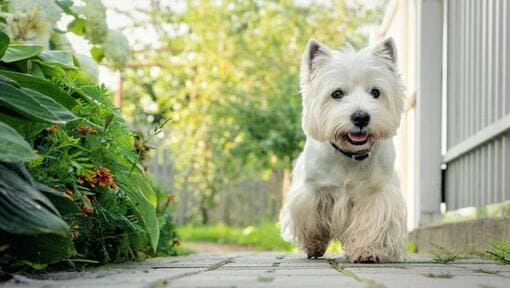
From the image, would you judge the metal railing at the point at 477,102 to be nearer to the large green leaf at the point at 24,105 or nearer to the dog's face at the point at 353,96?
the dog's face at the point at 353,96

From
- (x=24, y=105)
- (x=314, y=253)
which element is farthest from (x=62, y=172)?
(x=314, y=253)

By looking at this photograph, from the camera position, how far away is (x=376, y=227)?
13.1 ft

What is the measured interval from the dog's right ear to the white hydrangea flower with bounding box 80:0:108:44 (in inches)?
50.6

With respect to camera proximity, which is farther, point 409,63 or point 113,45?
point 409,63

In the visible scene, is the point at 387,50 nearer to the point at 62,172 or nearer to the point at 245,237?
the point at 62,172

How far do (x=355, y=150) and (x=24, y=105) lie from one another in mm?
1817

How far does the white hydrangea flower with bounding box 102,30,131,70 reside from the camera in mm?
5078

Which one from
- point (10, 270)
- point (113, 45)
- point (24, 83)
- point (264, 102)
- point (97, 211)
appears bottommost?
point (10, 270)

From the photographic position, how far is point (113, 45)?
16.7ft

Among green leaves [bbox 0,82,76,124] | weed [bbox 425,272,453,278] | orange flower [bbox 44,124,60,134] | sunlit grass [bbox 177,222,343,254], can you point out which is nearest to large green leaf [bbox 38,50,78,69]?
orange flower [bbox 44,124,60,134]

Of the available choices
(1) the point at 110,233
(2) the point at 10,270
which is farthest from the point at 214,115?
(2) the point at 10,270

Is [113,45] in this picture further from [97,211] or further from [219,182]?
[219,182]

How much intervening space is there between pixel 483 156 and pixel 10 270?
10.4 feet

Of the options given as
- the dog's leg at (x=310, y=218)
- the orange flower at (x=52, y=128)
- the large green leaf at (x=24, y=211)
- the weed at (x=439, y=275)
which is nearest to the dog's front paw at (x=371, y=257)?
the dog's leg at (x=310, y=218)
